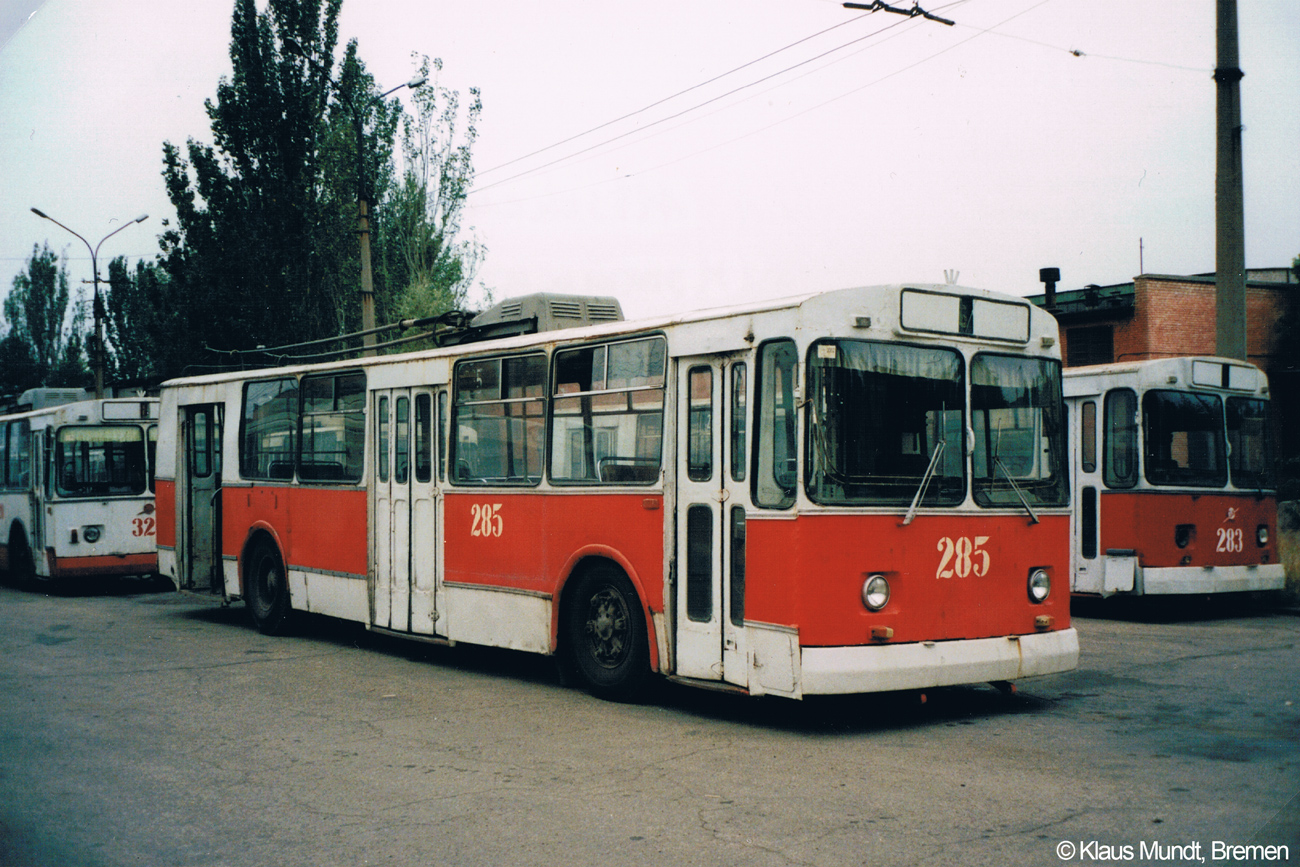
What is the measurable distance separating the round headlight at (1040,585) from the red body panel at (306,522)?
6532 millimetres

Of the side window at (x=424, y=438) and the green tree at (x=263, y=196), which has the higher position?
the green tree at (x=263, y=196)

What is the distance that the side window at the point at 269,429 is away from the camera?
13047mm

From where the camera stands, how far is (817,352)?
23.9 feet

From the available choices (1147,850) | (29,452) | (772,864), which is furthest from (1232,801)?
(29,452)

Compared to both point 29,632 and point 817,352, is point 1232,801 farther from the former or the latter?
point 29,632

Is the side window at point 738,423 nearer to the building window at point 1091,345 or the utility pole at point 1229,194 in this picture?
the utility pole at point 1229,194

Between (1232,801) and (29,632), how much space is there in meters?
12.5

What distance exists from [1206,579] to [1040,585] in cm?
625

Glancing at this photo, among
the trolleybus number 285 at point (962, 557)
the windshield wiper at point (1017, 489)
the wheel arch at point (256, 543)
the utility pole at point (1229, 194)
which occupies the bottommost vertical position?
the wheel arch at point (256, 543)

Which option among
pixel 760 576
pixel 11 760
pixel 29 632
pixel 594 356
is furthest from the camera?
pixel 29 632

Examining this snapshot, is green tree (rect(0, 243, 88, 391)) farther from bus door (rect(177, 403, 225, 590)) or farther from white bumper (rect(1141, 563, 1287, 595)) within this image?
white bumper (rect(1141, 563, 1287, 595))

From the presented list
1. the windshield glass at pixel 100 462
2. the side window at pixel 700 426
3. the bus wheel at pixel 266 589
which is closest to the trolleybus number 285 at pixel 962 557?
the side window at pixel 700 426

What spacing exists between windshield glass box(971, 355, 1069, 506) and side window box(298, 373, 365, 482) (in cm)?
648

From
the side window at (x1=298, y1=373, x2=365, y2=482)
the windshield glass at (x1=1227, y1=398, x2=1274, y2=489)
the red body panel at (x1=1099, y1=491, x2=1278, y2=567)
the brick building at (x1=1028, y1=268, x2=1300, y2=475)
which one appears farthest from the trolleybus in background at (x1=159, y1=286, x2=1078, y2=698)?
the brick building at (x1=1028, y1=268, x2=1300, y2=475)
